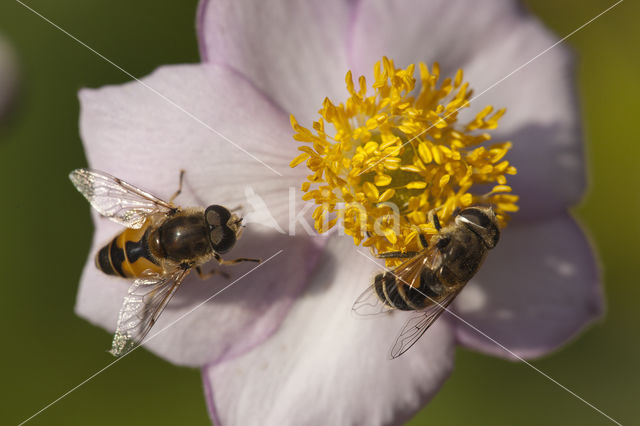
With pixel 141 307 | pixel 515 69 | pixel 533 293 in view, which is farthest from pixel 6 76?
pixel 533 293

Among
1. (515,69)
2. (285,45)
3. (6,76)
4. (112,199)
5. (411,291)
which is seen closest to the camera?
(411,291)

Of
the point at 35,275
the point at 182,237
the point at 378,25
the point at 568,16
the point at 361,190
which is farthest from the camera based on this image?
the point at 568,16

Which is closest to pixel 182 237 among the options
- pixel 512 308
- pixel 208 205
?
pixel 208 205

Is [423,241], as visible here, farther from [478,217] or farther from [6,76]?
[6,76]

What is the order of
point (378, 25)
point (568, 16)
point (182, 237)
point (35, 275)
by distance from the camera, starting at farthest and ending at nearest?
point (568, 16) → point (35, 275) → point (378, 25) → point (182, 237)

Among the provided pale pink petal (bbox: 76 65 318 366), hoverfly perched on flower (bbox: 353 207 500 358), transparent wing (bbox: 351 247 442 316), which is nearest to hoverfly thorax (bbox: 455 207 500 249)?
hoverfly perched on flower (bbox: 353 207 500 358)

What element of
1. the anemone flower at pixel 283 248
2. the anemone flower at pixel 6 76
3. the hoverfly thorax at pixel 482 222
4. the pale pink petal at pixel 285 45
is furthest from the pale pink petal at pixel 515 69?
the anemone flower at pixel 6 76

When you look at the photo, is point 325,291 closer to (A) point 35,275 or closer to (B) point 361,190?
(B) point 361,190
